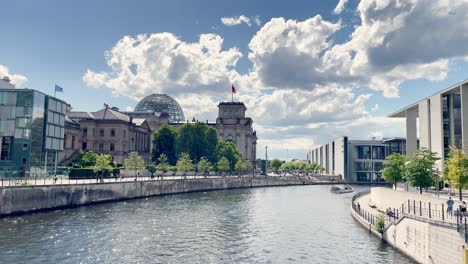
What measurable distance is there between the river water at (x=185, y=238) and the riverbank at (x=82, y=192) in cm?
219

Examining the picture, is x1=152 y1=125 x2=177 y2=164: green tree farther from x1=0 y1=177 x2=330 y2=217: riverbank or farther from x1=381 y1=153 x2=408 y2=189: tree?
x1=381 y1=153 x2=408 y2=189: tree

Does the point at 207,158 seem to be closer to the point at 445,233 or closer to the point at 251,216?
the point at 251,216

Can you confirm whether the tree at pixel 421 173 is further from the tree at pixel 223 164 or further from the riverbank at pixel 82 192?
the tree at pixel 223 164

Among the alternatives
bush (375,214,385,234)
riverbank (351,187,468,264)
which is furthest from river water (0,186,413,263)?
riverbank (351,187,468,264)

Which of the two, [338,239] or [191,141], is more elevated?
[191,141]

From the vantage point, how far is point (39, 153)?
8444 cm

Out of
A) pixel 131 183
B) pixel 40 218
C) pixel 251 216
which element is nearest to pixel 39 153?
pixel 131 183

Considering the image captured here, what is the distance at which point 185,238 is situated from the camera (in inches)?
1834

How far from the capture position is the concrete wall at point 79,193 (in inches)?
2239

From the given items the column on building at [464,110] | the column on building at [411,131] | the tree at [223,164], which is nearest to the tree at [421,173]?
the column on building at [464,110]

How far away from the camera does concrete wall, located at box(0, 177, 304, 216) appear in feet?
187

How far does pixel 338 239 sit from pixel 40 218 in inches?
1635

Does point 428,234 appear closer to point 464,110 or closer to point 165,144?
point 464,110

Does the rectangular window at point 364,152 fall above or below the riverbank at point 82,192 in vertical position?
above
